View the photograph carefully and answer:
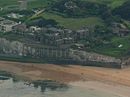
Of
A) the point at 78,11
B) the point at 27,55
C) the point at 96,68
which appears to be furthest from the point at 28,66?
the point at 78,11

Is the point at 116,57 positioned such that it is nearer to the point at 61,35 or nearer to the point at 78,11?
the point at 61,35

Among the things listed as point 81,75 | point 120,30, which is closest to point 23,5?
point 120,30

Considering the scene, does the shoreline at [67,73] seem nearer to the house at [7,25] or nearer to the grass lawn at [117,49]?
the grass lawn at [117,49]

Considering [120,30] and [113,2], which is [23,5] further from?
[120,30]

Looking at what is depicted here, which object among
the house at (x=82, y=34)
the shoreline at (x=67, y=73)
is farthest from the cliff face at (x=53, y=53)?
the house at (x=82, y=34)

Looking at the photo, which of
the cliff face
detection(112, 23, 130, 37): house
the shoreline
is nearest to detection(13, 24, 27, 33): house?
the cliff face

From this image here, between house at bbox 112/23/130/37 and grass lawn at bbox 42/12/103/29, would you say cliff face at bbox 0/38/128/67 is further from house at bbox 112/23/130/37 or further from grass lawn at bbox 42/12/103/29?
house at bbox 112/23/130/37
